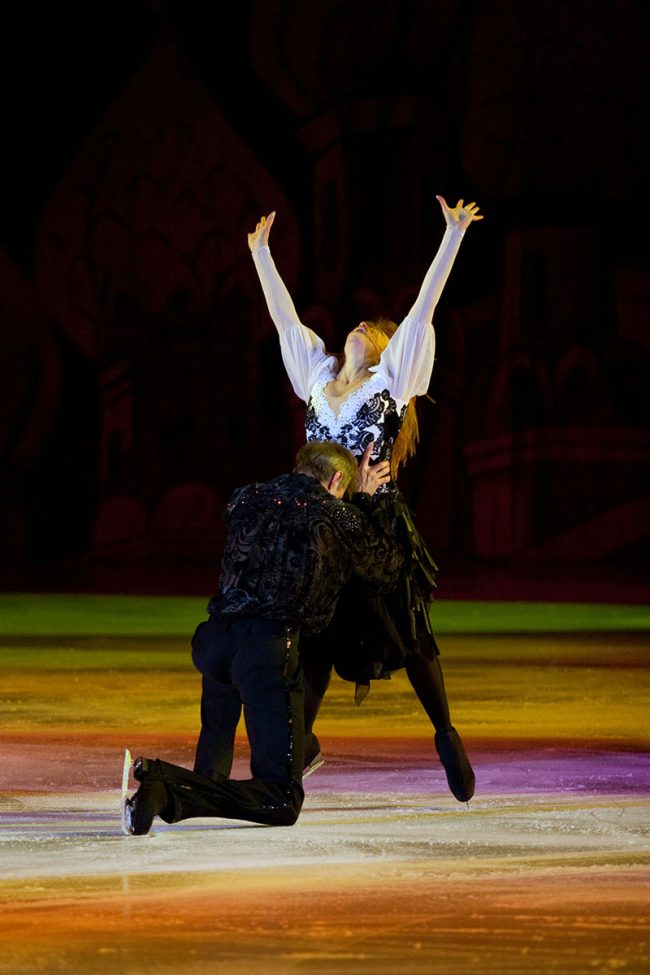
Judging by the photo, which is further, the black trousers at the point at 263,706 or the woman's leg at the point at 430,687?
the woman's leg at the point at 430,687

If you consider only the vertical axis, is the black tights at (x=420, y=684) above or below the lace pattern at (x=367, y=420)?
below

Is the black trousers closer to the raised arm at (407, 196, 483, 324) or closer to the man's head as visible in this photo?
the man's head

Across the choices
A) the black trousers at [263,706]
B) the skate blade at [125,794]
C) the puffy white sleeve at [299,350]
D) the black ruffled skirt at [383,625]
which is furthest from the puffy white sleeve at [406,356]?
the skate blade at [125,794]

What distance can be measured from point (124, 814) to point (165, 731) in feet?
6.92

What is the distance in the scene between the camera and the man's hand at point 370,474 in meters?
4.83

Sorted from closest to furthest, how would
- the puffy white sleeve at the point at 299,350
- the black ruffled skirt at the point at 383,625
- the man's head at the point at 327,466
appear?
the man's head at the point at 327,466, the black ruffled skirt at the point at 383,625, the puffy white sleeve at the point at 299,350

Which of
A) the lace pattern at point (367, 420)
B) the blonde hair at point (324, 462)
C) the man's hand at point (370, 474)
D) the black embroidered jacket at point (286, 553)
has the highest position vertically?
the lace pattern at point (367, 420)

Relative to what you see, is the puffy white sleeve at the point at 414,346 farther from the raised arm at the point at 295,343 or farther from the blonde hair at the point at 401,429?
the raised arm at the point at 295,343

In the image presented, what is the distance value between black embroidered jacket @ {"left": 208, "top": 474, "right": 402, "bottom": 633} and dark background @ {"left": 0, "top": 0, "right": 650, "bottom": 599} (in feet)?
40.0

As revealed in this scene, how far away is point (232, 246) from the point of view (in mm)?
17109

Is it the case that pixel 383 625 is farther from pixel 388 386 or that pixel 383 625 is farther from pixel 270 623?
pixel 388 386

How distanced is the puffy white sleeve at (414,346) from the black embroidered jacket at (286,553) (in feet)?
2.27

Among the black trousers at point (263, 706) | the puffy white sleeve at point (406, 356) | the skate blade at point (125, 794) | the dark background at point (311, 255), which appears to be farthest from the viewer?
the dark background at point (311, 255)

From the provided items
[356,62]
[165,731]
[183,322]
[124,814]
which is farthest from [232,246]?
[124,814]
